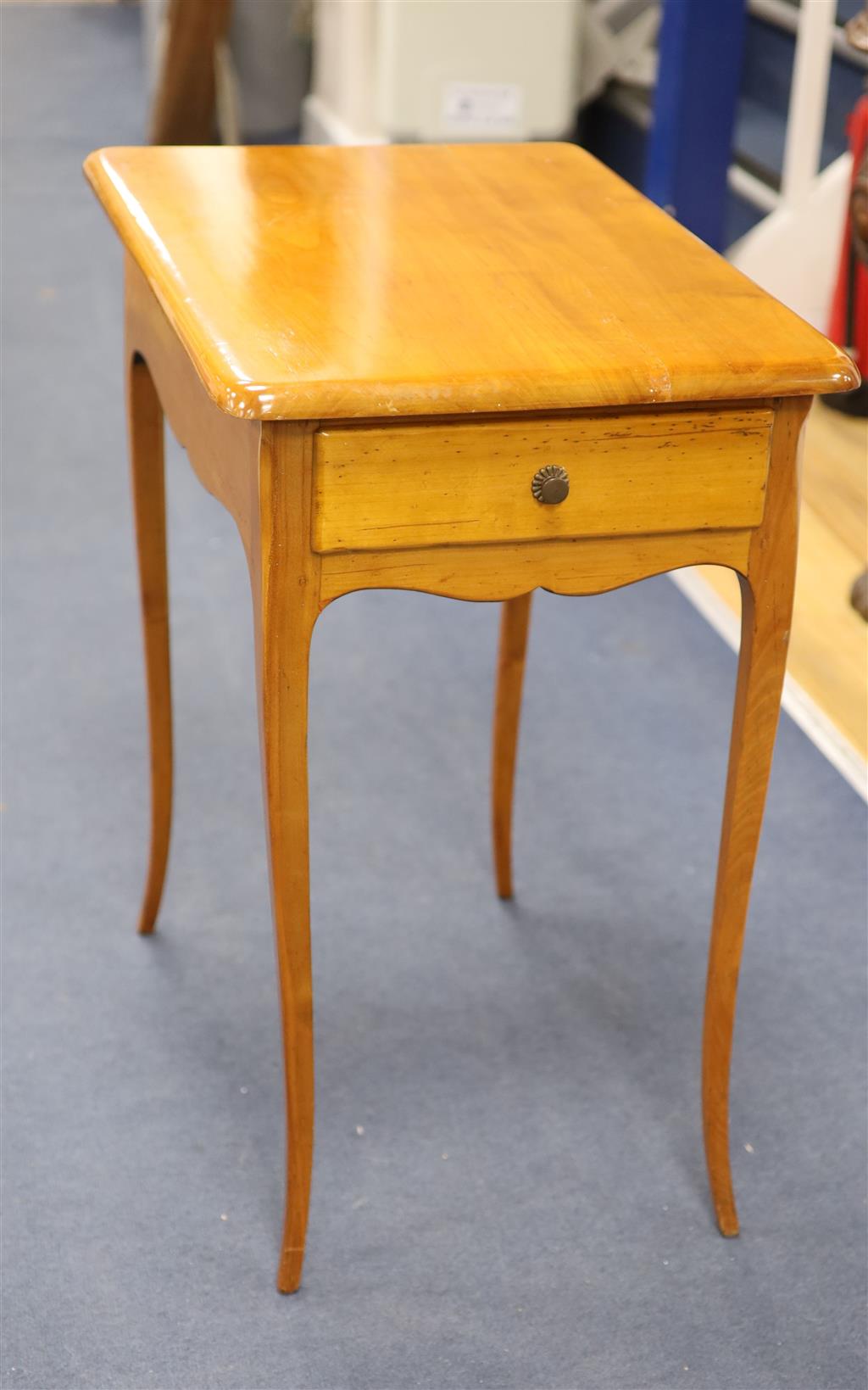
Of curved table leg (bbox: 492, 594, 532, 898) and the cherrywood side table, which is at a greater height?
the cherrywood side table

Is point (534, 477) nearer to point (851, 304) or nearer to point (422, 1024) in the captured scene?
point (422, 1024)

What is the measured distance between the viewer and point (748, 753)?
1157 millimetres

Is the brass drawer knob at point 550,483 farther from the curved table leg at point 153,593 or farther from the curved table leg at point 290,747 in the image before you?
the curved table leg at point 153,593

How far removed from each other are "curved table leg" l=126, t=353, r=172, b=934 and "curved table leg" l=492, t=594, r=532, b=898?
331 mm

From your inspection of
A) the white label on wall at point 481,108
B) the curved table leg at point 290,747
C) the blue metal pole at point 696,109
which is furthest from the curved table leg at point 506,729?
the white label on wall at point 481,108

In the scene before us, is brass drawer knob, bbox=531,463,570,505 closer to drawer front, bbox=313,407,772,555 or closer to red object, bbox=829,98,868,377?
drawer front, bbox=313,407,772,555

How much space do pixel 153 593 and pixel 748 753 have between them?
0.59 metres

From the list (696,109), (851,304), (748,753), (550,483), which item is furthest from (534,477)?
(696,109)

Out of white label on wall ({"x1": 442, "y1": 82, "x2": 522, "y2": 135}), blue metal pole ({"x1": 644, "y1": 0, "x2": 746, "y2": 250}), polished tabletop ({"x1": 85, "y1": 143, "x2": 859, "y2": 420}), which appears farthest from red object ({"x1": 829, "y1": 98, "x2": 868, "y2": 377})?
polished tabletop ({"x1": 85, "y1": 143, "x2": 859, "y2": 420})

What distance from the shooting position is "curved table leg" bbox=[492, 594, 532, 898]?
1.58 meters

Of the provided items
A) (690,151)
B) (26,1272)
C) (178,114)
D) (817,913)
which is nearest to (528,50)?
(690,151)

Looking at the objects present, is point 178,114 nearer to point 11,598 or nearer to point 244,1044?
point 11,598

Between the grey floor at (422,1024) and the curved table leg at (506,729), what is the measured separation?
53mm

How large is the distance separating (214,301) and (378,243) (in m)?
0.18
